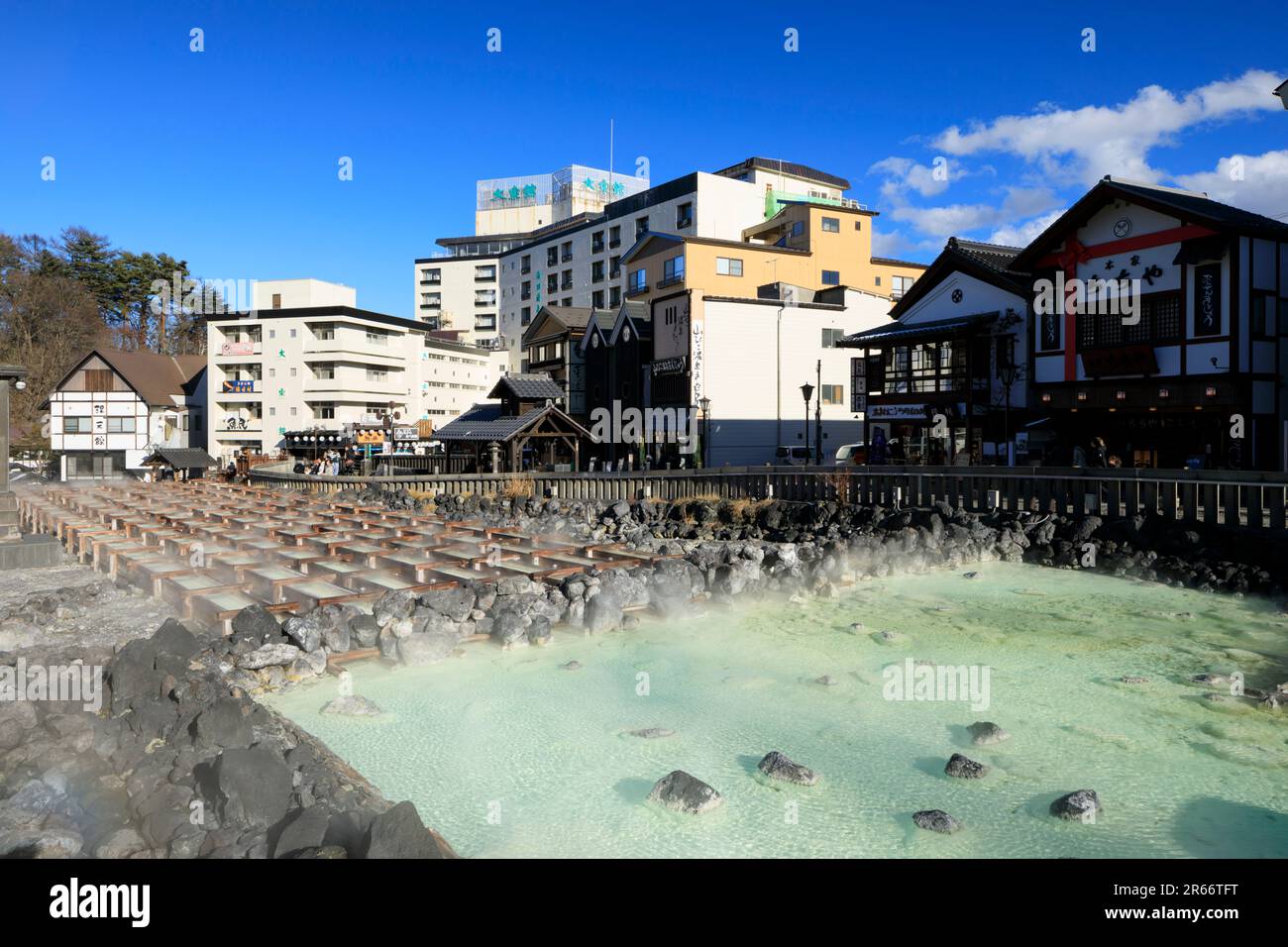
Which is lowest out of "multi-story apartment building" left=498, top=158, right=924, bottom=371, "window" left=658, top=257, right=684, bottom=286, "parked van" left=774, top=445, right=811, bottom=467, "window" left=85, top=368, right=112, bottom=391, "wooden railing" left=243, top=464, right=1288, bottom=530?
"wooden railing" left=243, top=464, right=1288, bottom=530

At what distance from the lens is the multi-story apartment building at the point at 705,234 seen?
4803 cm

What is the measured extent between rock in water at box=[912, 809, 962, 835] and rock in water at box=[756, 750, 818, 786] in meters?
1.14

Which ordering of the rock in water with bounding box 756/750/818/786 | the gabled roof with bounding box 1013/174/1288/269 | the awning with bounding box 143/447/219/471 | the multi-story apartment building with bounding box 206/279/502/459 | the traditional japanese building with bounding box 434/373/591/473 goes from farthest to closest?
the multi-story apartment building with bounding box 206/279/502/459 < the awning with bounding box 143/447/219/471 < the traditional japanese building with bounding box 434/373/591/473 < the gabled roof with bounding box 1013/174/1288/269 < the rock in water with bounding box 756/750/818/786

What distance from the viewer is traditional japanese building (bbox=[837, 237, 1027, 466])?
92.9 feet

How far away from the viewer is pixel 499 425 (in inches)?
1342

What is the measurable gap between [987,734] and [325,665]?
8.74 m

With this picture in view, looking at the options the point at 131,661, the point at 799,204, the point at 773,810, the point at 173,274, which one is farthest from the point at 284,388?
the point at 773,810

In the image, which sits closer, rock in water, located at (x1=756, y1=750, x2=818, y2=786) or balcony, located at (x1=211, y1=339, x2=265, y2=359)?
rock in water, located at (x1=756, y1=750, x2=818, y2=786)

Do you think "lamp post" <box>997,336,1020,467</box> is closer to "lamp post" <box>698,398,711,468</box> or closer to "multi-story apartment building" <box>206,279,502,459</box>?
"lamp post" <box>698,398,711,468</box>

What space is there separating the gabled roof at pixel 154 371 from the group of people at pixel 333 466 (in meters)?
19.5

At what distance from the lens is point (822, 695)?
10.5 meters

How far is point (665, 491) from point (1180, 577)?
17.4 metres

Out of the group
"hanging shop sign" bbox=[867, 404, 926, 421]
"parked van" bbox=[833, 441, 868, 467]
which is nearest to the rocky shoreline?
"hanging shop sign" bbox=[867, 404, 926, 421]
